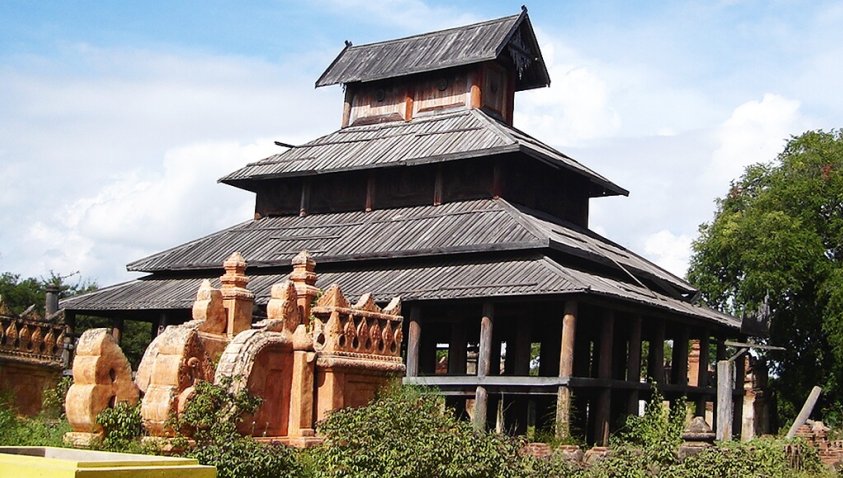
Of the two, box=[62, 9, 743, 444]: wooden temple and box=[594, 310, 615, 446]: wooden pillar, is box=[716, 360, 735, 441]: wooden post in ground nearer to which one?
box=[62, 9, 743, 444]: wooden temple

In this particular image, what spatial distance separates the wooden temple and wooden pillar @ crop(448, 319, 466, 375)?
3 cm

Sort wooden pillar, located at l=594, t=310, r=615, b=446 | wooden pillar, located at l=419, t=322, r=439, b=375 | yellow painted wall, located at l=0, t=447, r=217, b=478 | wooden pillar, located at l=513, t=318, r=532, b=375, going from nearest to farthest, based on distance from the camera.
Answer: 1. yellow painted wall, located at l=0, t=447, r=217, b=478
2. wooden pillar, located at l=594, t=310, r=615, b=446
3. wooden pillar, located at l=513, t=318, r=532, b=375
4. wooden pillar, located at l=419, t=322, r=439, b=375

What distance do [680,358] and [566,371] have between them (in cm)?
622

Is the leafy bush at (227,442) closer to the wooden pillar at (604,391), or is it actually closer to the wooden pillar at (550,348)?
the wooden pillar at (604,391)

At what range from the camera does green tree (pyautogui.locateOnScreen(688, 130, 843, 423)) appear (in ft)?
117

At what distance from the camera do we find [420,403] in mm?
14297

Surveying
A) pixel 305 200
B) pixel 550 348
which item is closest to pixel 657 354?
pixel 550 348

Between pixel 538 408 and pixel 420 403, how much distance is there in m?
12.6

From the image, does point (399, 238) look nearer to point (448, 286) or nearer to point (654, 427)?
point (448, 286)

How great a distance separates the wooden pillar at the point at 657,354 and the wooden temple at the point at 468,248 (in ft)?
0.12

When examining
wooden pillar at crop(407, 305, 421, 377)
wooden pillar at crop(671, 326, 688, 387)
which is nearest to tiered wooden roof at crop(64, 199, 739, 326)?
A: wooden pillar at crop(407, 305, 421, 377)

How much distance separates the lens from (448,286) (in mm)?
22109

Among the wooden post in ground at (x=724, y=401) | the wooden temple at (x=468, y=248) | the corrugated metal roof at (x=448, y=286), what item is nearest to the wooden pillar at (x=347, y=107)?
the wooden temple at (x=468, y=248)

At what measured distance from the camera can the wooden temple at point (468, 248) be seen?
21.9m
